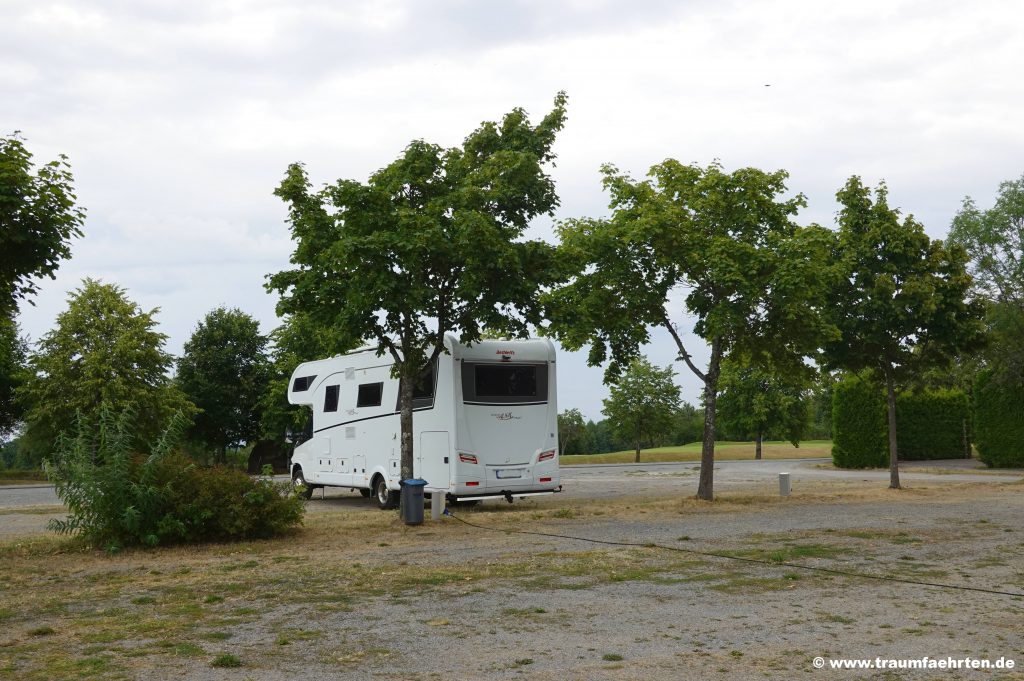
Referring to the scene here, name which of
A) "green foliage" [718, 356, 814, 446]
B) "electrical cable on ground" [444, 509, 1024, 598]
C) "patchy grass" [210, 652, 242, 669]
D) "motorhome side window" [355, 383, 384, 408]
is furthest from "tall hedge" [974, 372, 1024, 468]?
"patchy grass" [210, 652, 242, 669]

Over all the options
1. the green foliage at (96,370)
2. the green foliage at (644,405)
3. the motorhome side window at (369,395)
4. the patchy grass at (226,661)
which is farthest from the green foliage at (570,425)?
the patchy grass at (226,661)

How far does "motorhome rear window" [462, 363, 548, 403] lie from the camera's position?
17.6 meters

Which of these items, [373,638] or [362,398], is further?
[362,398]

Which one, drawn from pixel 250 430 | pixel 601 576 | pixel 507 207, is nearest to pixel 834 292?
pixel 507 207

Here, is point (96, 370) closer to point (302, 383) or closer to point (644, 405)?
point (302, 383)

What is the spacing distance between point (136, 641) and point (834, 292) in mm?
18717

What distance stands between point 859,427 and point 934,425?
200 inches

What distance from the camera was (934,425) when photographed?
3925cm

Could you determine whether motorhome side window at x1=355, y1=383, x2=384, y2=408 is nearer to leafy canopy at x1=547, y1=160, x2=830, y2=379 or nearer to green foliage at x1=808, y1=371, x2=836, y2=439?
leafy canopy at x1=547, y1=160, x2=830, y2=379

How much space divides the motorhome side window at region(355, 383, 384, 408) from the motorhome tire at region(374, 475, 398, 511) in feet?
5.22

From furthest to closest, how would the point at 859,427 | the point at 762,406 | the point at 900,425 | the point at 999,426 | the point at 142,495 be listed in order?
the point at 762,406 < the point at 900,425 < the point at 859,427 < the point at 999,426 < the point at 142,495

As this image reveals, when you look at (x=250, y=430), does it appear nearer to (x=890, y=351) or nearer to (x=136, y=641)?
(x=890, y=351)

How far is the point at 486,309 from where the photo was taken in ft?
51.0

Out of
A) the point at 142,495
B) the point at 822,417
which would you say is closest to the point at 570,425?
the point at 822,417
